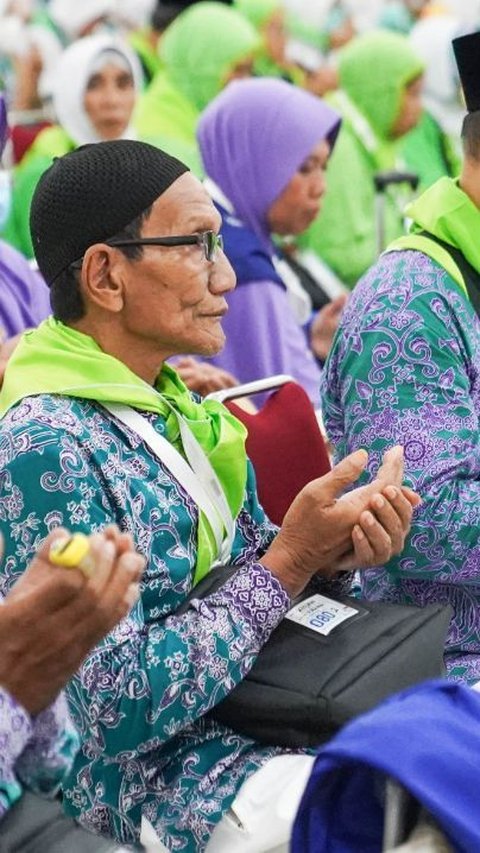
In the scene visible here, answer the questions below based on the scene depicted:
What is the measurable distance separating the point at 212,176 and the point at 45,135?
7.46 ft

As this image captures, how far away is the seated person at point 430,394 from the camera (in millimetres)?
2463

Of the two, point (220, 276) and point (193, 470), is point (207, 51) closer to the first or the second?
point (220, 276)

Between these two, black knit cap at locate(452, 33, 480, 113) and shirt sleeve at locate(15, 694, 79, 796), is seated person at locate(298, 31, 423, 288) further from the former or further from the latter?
shirt sleeve at locate(15, 694, 79, 796)

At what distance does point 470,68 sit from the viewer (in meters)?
2.74

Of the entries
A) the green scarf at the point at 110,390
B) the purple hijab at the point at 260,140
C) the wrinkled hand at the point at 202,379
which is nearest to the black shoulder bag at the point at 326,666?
the green scarf at the point at 110,390

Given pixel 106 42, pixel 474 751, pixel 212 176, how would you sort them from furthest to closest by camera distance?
pixel 106 42
pixel 212 176
pixel 474 751

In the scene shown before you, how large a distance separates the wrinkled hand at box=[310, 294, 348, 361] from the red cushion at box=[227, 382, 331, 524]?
74.9 inches

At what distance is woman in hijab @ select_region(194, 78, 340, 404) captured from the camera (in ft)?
14.0

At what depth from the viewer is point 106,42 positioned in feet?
22.2

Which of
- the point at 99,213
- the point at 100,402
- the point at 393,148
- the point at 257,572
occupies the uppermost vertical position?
the point at 99,213

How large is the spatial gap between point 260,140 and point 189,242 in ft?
7.59

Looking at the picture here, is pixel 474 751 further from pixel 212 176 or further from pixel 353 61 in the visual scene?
pixel 353 61

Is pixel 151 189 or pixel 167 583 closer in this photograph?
pixel 167 583

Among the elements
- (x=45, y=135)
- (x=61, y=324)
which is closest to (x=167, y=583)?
(x=61, y=324)
